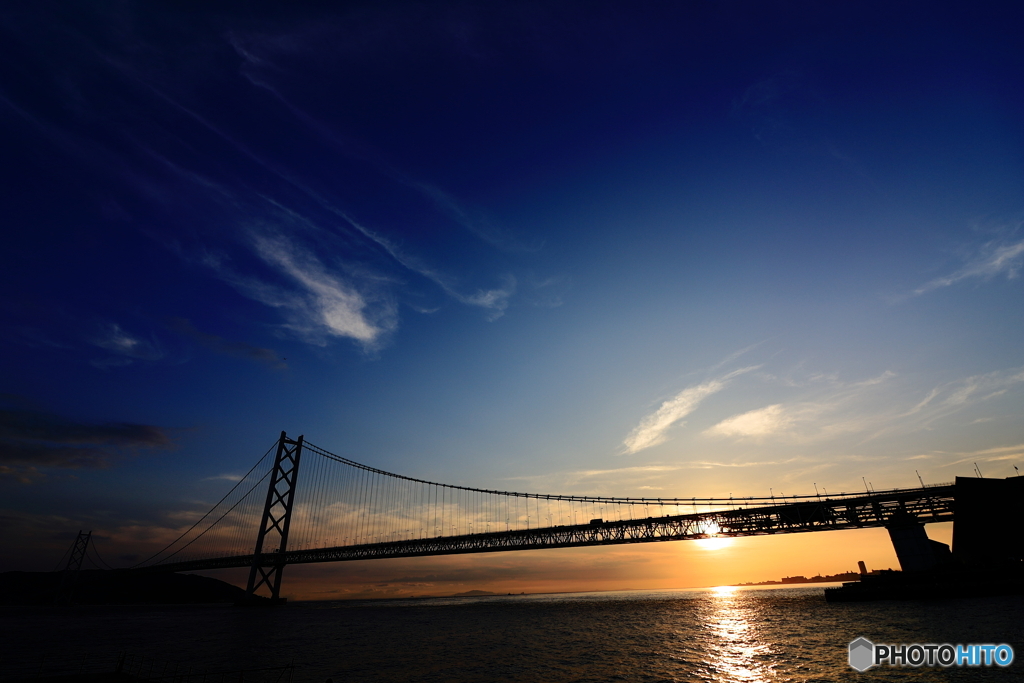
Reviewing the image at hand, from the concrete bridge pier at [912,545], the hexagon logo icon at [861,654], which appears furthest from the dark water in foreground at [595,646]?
the concrete bridge pier at [912,545]

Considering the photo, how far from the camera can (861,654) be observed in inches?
1033

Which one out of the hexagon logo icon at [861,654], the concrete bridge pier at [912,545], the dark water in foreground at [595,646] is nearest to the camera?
the hexagon logo icon at [861,654]

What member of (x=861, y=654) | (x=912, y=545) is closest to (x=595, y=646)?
(x=861, y=654)

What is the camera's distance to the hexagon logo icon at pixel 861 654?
24417mm

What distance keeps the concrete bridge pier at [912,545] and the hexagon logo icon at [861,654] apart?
34.5 m

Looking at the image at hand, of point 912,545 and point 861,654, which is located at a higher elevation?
point 912,545

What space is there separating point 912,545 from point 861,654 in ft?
131

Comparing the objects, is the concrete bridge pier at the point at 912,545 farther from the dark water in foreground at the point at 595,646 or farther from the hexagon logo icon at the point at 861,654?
the hexagon logo icon at the point at 861,654

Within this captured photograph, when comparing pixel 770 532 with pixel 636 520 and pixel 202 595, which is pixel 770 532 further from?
pixel 202 595

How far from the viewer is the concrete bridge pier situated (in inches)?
2084

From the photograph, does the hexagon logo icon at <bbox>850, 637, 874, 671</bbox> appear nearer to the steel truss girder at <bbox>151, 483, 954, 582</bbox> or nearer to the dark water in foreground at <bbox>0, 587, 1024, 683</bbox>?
the dark water in foreground at <bbox>0, 587, 1024, 683</bbox>

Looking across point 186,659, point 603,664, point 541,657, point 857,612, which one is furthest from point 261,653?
point 857,612

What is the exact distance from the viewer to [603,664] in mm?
27859

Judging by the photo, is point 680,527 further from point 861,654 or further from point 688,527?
point 861,654
